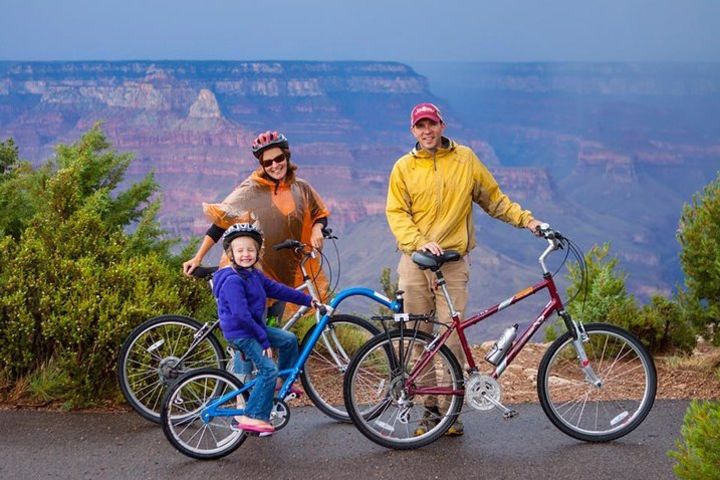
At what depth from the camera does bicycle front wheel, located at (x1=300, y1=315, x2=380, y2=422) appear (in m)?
5.81

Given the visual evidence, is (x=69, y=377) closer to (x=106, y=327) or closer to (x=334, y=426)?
(x=106, y=327)

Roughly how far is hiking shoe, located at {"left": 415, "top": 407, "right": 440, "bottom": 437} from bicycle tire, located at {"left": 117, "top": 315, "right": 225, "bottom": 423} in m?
1.30

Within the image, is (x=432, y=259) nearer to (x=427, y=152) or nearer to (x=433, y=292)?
(x=433, y=292)

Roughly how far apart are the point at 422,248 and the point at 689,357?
3795 mm

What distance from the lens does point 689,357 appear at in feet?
26.2

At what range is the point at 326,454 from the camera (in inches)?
209

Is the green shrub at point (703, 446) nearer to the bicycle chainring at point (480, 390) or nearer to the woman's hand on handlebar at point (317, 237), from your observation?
the bicycle chainring at point (480, 390)

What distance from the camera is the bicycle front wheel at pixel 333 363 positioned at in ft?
19.1

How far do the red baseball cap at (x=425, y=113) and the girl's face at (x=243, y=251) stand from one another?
1218 mm

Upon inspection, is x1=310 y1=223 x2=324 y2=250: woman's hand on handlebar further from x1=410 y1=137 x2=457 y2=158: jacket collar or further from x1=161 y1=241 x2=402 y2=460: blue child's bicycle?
x1=410 y1=137 x2=457 y2=158: jacket collar

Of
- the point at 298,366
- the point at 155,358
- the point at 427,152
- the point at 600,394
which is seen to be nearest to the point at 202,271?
the point at 155,358

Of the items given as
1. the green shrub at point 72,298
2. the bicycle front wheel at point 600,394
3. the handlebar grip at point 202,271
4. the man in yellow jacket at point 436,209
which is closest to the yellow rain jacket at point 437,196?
the man in yellow jacket at point 436,209

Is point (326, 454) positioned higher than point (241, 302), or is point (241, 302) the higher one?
point (241, 302)

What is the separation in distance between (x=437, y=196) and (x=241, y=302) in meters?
1.34
